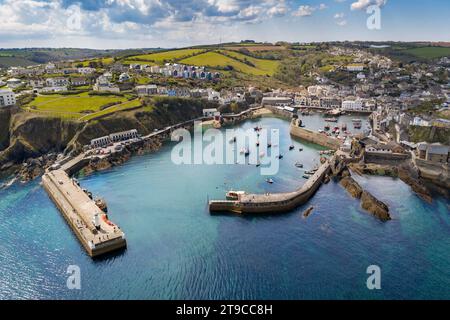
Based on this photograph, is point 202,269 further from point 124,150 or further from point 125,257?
point 124,150

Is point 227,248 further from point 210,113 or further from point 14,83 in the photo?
point 14,83

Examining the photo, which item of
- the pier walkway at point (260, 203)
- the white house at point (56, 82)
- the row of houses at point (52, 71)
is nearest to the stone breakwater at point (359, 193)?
the pier walkway at point (260, 203)

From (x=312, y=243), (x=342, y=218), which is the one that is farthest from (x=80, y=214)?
(x=342, y=218)

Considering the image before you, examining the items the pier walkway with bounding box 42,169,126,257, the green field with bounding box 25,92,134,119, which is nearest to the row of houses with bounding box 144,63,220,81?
the green field with bounding box 25,92,134,119

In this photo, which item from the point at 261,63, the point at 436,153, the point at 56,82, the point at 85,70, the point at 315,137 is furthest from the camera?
the point at 261,63

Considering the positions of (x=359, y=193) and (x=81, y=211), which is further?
(x=359, y=193)

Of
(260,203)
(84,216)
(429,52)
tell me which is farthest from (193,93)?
(429,52)

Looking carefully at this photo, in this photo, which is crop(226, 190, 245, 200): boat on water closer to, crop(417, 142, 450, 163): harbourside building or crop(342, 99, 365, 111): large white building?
crop(417, 142, 450, 163): harbourside building

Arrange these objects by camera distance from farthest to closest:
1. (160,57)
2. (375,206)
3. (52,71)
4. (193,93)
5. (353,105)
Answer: (160,57), (52,71), (353,105), (193,93), (375,206)
